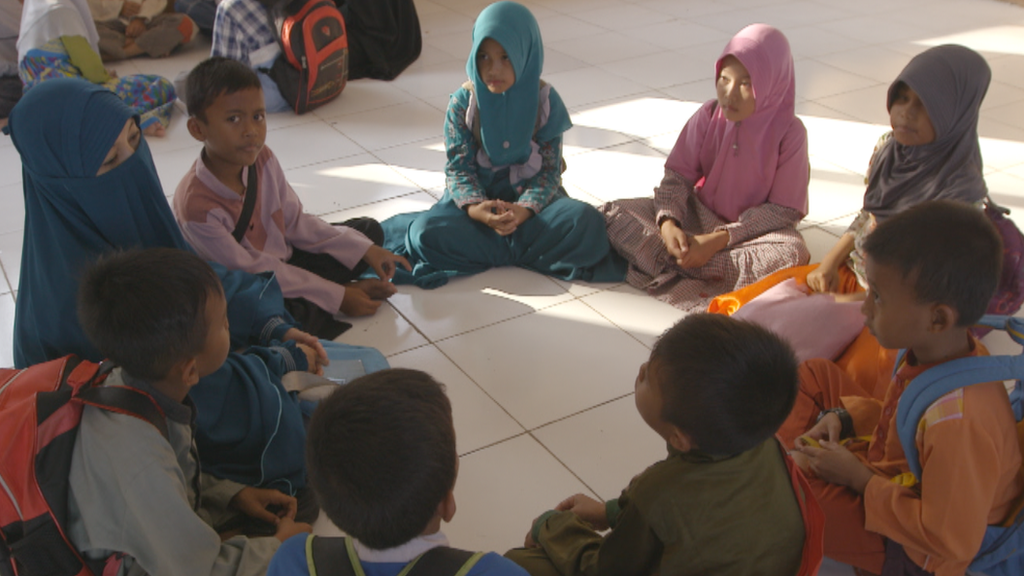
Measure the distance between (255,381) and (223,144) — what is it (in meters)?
0.70

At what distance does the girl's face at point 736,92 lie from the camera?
7.76 feet

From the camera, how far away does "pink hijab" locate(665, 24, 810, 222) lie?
2.35 meters

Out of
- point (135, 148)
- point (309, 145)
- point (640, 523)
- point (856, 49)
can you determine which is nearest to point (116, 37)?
point (309, 145)

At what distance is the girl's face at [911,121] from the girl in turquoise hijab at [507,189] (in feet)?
2.84

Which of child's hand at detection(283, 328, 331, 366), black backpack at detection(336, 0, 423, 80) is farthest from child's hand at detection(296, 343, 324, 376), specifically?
black backpack at detection(336, 0, 423, 80)

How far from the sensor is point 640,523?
126cm

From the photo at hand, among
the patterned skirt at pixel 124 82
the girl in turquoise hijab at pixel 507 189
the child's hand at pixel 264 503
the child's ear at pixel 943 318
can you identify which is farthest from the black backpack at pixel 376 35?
the child's ear at pixel 943 318

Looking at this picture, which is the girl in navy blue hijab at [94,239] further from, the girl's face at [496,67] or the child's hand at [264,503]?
the girl's face at [496,67]

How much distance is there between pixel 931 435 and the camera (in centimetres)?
134

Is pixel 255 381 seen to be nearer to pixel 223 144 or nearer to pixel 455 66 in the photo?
pixel 223 144

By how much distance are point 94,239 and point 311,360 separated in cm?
52

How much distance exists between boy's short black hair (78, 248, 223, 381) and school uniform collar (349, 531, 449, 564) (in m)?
0.50

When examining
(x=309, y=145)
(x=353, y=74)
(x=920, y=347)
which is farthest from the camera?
(x=353, y=74)

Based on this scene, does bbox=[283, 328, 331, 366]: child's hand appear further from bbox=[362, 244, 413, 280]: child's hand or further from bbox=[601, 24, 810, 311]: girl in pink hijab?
bbox=[601, 24, 810, 311]: girl in pink hijab
